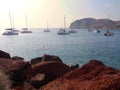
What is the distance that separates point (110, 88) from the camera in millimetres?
13258

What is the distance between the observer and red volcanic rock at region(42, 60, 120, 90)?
1369 cm

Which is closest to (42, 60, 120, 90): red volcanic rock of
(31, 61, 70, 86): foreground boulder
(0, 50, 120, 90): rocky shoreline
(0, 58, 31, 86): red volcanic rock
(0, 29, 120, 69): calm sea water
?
(0, 50, 120, 90): rocky shoreline

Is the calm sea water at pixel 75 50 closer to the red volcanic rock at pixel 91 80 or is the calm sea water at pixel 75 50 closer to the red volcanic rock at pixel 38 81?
the red volcanic rock at pixel 91 80

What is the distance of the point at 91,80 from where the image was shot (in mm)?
15641

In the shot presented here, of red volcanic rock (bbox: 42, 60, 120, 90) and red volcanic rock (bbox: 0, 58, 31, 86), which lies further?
red volcanic rock (bbox: 0, 58, 31, 86)

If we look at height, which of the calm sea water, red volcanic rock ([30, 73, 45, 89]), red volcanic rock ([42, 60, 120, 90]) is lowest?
the calm sea water

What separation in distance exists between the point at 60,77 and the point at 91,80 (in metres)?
2.68

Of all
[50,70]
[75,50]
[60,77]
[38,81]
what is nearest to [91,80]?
[60,77]

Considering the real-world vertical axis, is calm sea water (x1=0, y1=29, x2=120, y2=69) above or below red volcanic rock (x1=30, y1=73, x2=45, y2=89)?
below

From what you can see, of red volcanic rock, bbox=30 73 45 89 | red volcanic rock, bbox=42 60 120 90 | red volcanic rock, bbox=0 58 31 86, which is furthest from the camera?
red volcanic rock, bbox=0 58 31 86

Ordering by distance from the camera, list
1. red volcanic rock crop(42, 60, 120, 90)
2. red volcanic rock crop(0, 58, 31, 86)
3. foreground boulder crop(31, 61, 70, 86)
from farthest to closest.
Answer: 1. foreground boulder crop(31, 61, 70, 86)
2. red volcanic rock crop(0, 58, 31, 86)
3. red volcanic rock crop(42, 60, 120, 90)

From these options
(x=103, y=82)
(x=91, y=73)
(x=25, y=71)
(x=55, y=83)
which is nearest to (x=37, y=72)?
(x=25, y=71)

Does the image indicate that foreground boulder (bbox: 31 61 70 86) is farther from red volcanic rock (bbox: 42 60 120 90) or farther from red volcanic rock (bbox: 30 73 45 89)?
red volcanic rock (bbox: 42 60 120 90)

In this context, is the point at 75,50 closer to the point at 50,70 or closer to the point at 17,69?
the point at 50,70
